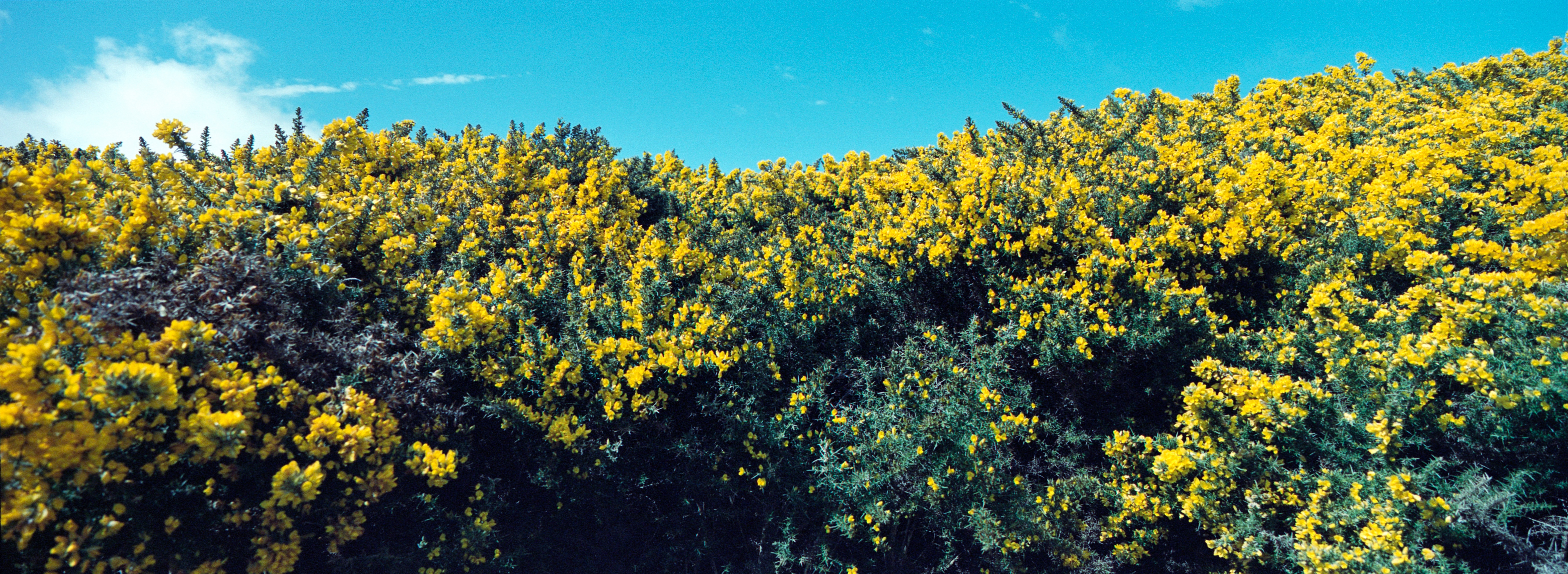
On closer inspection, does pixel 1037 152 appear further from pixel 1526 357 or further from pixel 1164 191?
pixel 1526 357

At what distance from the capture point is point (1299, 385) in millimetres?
5359

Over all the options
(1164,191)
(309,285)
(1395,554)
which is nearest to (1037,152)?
(1164,191)

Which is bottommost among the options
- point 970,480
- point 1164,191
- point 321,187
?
point 970,480

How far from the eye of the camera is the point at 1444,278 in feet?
16.7

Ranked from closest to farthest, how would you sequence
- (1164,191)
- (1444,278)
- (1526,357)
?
1. (1526,357)
2. (1444,278)
3. (1164,191)

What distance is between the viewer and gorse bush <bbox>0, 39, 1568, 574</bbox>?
12.0 feet

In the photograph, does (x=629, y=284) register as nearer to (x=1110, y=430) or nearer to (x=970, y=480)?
(x=970, y=480)

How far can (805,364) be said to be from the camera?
6.52 meters

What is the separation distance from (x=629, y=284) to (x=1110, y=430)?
537 centimetres

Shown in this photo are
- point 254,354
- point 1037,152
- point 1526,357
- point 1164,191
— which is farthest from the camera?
point 1037,152

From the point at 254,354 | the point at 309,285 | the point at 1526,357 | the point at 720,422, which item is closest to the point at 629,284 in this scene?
the point at 720,422

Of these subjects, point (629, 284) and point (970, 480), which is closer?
point (970, 480)

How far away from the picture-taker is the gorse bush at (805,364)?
3670 mm

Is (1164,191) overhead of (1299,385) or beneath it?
overhead
